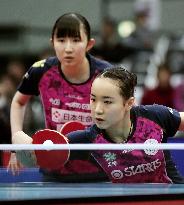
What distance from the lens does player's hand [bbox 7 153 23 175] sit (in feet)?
13.3

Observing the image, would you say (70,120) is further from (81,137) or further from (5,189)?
(5,189)

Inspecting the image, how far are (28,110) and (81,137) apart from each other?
472cm

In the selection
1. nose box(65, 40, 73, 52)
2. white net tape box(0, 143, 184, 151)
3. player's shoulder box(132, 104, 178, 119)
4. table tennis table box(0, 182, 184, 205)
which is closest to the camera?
table tennis table box(0, 182, 184, 205)

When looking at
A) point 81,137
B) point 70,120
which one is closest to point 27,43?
point 70,120

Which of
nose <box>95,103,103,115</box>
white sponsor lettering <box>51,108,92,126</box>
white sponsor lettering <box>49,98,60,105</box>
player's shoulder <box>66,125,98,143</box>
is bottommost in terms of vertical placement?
white sponsor lettering <box>51,108,92,126</box>

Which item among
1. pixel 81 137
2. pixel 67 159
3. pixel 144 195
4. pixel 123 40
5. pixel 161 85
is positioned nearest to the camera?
pixel 144 195

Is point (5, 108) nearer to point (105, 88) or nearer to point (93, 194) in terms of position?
point (105, 88)

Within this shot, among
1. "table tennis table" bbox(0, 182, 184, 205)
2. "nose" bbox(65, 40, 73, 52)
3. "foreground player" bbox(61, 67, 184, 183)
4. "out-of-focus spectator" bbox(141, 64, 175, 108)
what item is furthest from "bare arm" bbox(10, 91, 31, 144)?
"out-of-focus spectator" bbox(141, 64, 175, 108)

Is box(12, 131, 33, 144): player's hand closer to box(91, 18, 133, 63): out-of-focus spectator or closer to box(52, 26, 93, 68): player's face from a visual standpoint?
box(52, 26, 93, 68): player's face

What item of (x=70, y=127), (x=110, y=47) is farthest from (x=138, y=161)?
(x=110, y=47)

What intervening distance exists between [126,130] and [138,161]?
23cm

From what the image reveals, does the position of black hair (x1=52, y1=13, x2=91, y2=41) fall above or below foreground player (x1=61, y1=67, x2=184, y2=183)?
above

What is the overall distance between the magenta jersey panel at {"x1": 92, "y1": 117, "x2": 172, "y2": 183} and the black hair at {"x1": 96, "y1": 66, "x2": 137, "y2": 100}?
21 cm

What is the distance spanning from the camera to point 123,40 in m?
12.4
